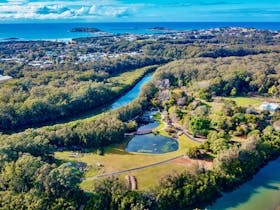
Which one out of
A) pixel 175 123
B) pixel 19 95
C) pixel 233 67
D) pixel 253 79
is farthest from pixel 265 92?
pixel 19 95

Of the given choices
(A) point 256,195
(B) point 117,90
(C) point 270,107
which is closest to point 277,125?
(C) point 270,107

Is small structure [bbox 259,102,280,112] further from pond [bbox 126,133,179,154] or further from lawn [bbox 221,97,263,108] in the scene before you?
pond [bbox 126,133,179,154]

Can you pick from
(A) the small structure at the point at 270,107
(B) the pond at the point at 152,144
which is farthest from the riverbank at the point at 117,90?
(A) the small structure at the point at 270,107

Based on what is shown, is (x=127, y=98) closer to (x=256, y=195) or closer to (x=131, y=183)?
(x=131, y=183)

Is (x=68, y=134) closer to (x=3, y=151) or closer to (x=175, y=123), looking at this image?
(x=3, y=151)

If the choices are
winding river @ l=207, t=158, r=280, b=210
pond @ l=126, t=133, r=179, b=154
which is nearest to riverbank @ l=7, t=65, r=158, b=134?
pond @ l=126, t=133, r=179, b=154

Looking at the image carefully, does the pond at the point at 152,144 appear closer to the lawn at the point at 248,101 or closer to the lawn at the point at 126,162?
the lawn at the point at 126,162

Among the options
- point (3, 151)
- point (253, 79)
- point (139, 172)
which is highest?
point (253, 79)
